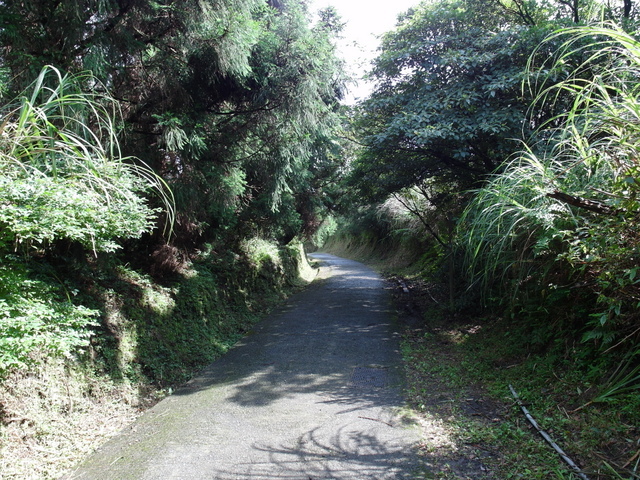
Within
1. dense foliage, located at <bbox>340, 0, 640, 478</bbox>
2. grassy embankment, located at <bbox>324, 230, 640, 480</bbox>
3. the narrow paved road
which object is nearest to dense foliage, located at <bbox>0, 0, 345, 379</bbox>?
the narrow paved road

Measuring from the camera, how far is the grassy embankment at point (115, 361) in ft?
10.3

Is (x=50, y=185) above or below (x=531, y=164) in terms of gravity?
above

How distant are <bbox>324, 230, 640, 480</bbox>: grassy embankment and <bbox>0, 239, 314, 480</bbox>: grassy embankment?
3087mm

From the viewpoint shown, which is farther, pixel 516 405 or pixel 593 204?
pixel 516 405

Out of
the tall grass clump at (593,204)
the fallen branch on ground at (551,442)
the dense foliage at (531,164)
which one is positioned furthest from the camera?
the dense foliage at (531,164)

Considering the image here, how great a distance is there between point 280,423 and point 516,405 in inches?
93.4

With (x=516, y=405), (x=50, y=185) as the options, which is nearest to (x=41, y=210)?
(x=50, y=185)

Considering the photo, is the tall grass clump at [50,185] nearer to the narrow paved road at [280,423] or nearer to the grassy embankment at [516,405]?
the narrow paved road at [280,423]

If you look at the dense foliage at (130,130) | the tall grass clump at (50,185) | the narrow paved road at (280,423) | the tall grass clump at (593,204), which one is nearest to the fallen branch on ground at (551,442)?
the tall grass clump at (593,204)

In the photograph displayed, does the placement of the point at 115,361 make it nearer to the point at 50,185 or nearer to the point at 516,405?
the point at 50,185

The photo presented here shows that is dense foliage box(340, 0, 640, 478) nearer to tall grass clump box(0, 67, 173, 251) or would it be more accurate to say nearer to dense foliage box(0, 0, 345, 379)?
dense foliage box(0, 0, 345, 379)

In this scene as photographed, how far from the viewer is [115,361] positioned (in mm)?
4430

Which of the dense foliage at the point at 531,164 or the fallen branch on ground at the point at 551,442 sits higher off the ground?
the dense foliage at the point at 531,164

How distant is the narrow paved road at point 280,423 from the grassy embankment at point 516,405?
339 mm
